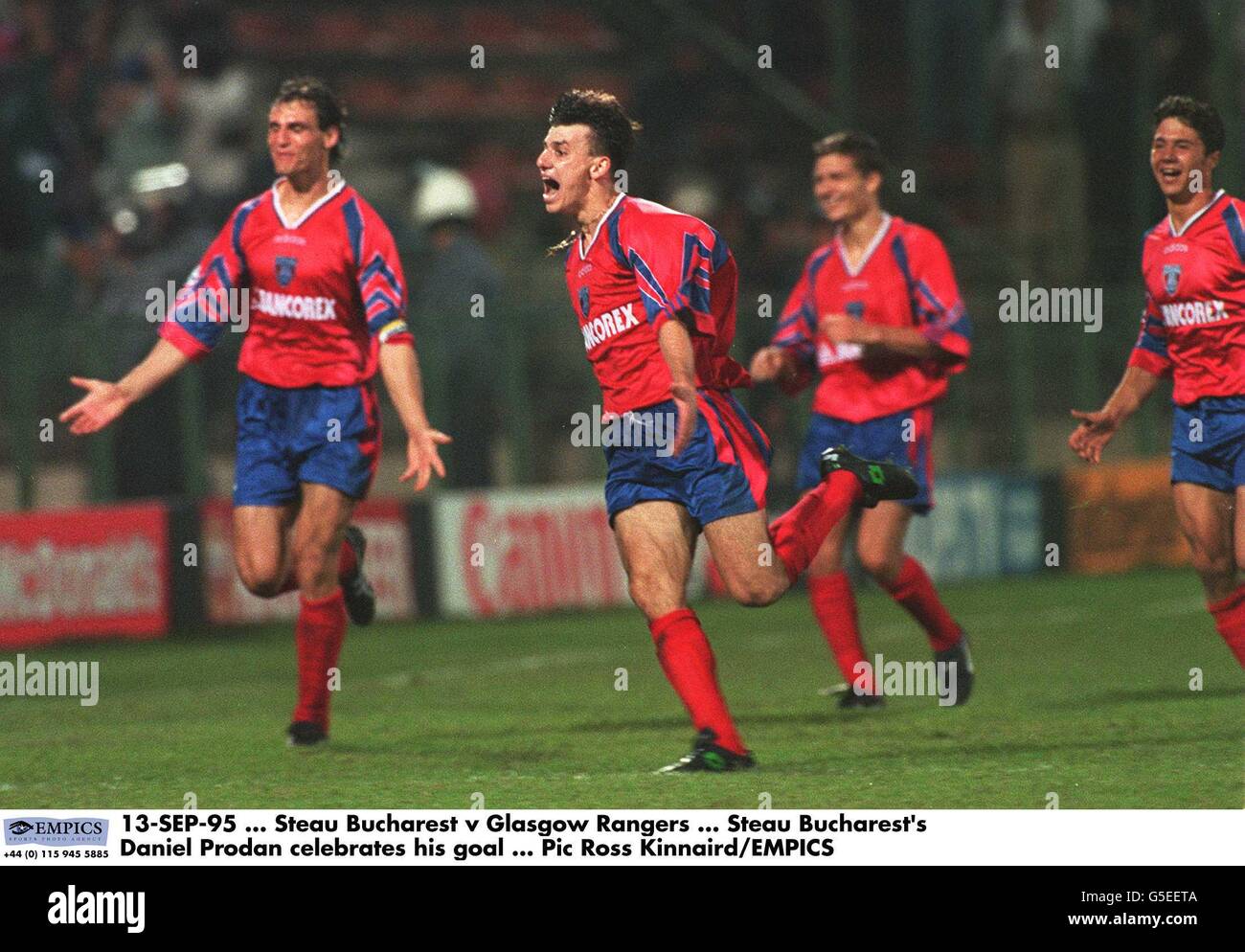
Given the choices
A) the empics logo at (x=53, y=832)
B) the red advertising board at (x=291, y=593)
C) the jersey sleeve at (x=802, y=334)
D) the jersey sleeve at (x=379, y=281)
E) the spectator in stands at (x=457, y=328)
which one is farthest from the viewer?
the spectator in stands at (x=457, y=328)

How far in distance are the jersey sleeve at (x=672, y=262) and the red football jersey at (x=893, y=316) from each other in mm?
2405

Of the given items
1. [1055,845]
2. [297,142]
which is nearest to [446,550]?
[297,142]

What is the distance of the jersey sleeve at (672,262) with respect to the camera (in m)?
7.35

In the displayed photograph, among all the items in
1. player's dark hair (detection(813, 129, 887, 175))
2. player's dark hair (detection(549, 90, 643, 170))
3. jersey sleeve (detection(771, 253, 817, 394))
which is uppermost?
player's dark hair (detection(813, 129, 887, 175))

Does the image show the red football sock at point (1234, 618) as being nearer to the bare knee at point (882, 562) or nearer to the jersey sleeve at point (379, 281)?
the bare knee at point (882, 562)

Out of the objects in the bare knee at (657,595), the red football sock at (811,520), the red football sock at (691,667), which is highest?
the red football sock at (811,520)

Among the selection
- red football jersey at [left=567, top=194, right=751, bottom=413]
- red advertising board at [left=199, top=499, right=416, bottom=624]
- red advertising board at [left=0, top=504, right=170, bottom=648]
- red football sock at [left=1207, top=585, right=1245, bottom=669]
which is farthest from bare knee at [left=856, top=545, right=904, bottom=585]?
red advertising board at [left=0, top=504, right=170, bottom=648]

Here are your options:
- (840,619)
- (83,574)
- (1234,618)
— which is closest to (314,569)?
(840,619)

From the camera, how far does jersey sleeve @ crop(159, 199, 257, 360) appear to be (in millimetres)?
8734

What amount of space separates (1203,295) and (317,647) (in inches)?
136

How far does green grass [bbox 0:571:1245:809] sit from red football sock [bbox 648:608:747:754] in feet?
0.71
